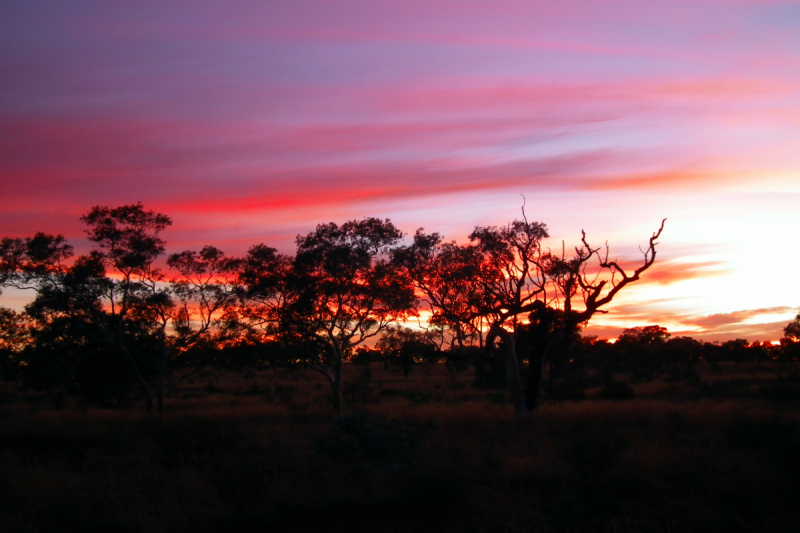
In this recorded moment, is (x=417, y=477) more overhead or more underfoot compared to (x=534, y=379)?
more underfoot

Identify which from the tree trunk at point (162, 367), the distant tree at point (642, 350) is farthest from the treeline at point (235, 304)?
the distant tree at point (642, 350)

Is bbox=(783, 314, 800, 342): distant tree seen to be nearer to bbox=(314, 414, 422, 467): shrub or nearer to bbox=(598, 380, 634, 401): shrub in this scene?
bbox=(598, 380, 634, 401): shrub

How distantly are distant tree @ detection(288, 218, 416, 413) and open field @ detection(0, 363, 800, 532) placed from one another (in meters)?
10.6

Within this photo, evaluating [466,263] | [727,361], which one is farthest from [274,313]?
[727,361]

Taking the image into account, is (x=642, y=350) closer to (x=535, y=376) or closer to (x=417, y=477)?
(x=535, y=376)

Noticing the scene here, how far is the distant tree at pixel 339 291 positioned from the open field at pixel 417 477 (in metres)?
10.6

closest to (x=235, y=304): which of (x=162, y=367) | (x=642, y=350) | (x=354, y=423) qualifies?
(x=162, y=367)

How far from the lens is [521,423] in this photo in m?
19.4

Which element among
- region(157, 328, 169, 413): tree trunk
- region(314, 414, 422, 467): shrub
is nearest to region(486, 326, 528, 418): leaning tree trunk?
region(314, 414, 422, 467): shrub

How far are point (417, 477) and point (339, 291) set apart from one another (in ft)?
63.4

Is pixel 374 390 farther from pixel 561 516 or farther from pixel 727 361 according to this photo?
pixel 727 361

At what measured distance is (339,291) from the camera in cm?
2953

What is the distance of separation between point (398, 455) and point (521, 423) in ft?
23.4

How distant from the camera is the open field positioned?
33.1 ft
